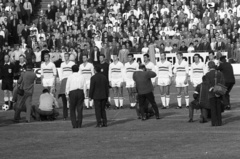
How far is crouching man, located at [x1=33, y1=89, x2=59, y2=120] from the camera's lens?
99.5 feet

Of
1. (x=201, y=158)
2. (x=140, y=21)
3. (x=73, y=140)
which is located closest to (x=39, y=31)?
(x=140, y=21)

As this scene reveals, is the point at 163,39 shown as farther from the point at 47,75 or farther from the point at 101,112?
the point at 101,112

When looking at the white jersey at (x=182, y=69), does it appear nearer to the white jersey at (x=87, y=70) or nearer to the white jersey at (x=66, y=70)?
the white jersey at (x=87, y=70)

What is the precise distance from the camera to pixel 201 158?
21.5 meters

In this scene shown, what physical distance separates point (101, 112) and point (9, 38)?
24.6 meters

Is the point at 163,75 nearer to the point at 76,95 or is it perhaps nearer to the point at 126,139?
the point at 76,95

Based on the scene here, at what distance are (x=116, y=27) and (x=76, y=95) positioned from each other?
23.3m

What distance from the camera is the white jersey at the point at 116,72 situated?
34.7m

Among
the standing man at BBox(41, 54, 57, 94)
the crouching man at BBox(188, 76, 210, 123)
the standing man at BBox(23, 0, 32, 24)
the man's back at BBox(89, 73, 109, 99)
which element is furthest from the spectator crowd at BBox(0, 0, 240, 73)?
the man's back at BBox(89, 73, 109, 99)

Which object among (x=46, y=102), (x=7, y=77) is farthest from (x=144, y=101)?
(x=7, y=77)

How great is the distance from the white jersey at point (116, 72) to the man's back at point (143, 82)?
177 inches

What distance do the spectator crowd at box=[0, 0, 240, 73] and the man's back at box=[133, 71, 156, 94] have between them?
1557 cm

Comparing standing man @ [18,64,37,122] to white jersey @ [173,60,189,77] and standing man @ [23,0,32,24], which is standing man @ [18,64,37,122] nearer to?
white jersey @ [173,60,189,77]

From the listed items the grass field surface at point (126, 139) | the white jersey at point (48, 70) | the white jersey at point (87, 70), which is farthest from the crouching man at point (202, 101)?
the white jersey at point (48, 70)
